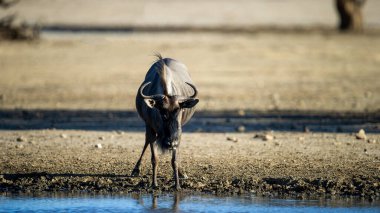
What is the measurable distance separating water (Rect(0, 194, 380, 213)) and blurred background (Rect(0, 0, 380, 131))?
620cm

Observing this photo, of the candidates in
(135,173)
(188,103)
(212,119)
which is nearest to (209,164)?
(135,173)

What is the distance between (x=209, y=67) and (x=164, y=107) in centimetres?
1905

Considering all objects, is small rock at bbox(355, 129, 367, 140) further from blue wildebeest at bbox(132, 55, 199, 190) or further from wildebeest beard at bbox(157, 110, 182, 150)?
wildebeest beard at bbox(157, 110, 182, 150)

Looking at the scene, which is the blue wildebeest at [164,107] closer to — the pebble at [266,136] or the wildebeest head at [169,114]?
the wildebeest head at [169,114]

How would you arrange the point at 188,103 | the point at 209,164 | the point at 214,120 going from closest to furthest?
the point at 188,103
the point at 209,164
the point at 214,120

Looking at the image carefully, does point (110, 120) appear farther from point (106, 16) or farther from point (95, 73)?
point (106, 16)

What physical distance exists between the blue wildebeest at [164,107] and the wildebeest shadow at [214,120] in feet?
14.8

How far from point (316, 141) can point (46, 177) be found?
5.13 metres

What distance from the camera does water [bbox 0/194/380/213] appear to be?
1069 cm

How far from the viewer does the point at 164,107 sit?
1142 cm

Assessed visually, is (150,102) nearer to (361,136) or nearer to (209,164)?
(209,164)

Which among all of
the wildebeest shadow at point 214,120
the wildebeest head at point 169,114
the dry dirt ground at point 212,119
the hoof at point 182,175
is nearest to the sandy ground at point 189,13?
the dry dirt ground at point 212,119

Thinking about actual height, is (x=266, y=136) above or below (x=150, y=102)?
below

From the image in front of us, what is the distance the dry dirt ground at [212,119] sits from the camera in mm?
12289
